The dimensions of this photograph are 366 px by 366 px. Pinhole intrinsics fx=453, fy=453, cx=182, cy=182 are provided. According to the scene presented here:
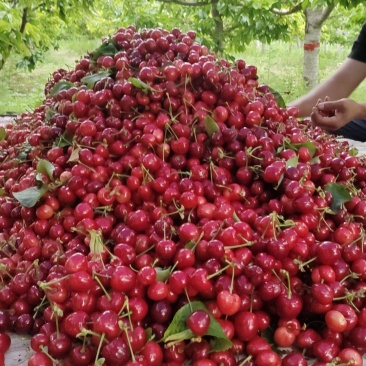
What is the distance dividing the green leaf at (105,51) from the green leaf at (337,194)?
92 cm

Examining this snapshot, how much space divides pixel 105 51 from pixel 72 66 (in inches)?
280

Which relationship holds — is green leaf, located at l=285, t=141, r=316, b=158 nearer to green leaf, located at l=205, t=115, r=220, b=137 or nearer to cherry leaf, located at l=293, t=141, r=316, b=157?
cherry leaf, located at l=293, t=141, r=316, b=157

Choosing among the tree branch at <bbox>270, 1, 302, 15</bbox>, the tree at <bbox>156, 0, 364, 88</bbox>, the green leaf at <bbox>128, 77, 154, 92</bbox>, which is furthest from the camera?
the tree at <bbox>156, 0, 364, 88</bbox>

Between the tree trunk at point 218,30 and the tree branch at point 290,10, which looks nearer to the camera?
the tree branch at point 290,10

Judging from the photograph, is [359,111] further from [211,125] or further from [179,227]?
[179,227]

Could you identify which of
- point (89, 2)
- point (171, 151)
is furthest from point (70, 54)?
point (171, 151)

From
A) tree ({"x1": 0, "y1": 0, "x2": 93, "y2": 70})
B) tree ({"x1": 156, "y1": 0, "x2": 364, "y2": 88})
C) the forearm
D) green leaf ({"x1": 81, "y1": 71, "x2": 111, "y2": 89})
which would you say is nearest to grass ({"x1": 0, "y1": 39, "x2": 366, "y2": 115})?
tree ({"x1": 156, "y1": 0, "x2": 364, "y2": 88})

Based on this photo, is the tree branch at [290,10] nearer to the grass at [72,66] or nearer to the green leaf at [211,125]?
the grass at [72,66]

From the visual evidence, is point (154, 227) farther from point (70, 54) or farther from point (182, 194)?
point (70, 54)

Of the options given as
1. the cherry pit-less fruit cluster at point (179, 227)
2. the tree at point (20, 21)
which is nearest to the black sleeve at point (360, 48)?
the cherry pit-less fruit cluster at point (179, 227)

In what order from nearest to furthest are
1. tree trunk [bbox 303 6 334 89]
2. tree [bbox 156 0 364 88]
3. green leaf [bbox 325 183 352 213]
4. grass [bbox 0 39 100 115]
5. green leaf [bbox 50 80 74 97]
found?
green leaf [bbox 325 183 352 213] → green leaf [bbox 50 80 74 97] → tree [bbox 156 0 364 88] → tree trunk [bbox 303 6 334 89] → grass [bbox 0 39 100 115]

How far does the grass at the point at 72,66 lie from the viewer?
25.3ft

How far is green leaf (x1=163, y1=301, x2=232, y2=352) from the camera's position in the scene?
32.7 inches

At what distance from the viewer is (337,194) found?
1.14m
